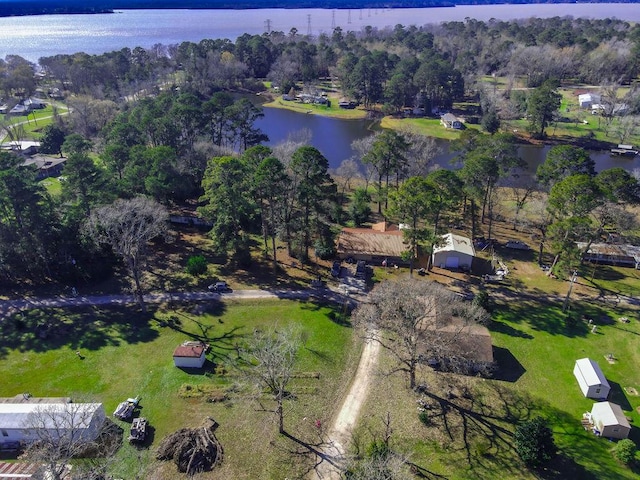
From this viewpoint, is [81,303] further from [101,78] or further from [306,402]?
[101,78]

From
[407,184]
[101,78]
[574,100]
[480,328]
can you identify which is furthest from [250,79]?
[480,328]

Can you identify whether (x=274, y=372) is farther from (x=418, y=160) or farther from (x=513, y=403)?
(x=418, y=160)

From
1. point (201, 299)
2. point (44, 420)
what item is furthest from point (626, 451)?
point (44, 420)

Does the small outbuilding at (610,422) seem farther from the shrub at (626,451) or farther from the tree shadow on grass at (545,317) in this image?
the tree shadow on grass at (545,317)

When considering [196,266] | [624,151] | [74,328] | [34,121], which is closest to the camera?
[74,328]

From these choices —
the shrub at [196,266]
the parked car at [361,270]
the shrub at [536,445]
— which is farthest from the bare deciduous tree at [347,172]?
the shrub at [536,445]

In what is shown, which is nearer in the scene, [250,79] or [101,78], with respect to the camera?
[101,78]

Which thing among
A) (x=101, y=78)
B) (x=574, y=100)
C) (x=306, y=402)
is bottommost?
(x=306, y=402)
